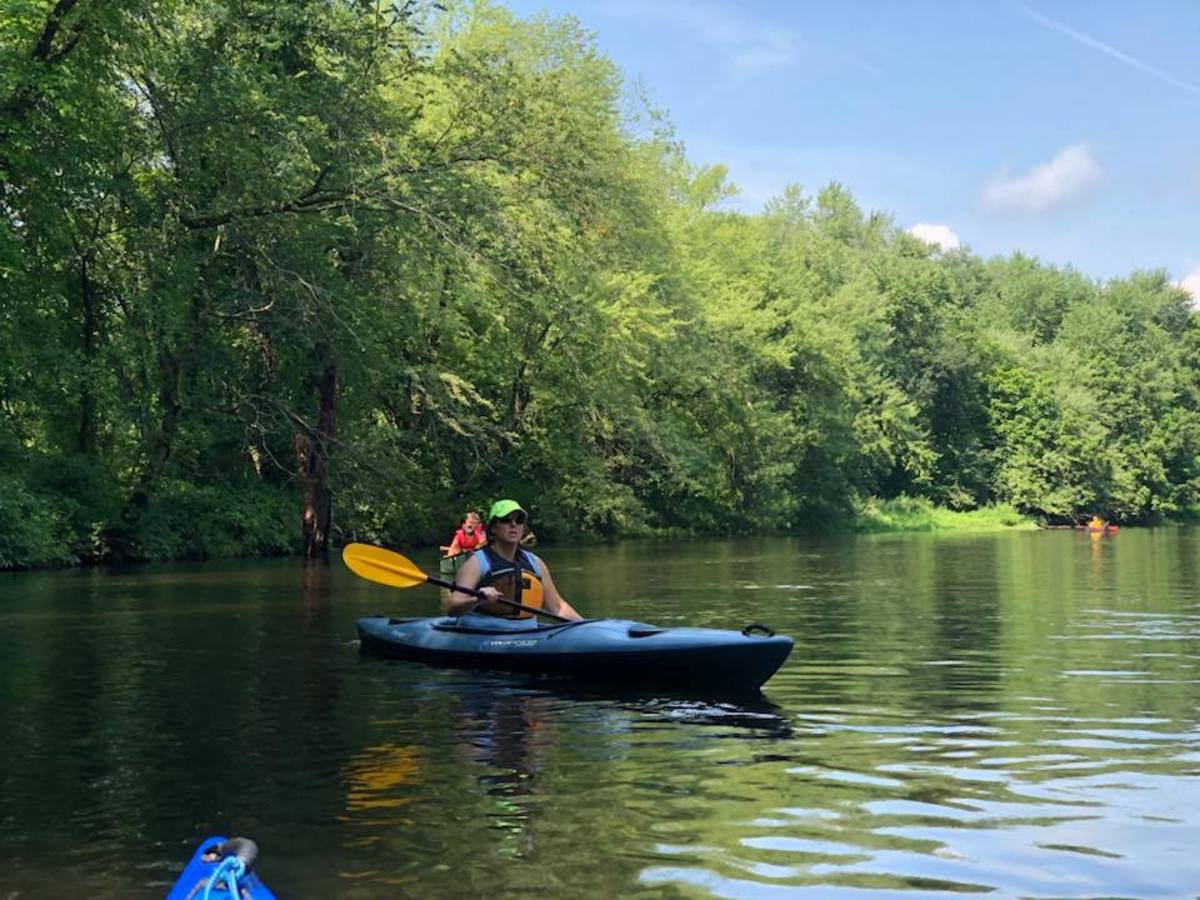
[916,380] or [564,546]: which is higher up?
[916,380]

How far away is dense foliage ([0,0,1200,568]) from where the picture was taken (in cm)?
2056

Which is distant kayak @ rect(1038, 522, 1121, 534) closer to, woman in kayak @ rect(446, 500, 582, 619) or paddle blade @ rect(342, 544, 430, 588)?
paddle blade @ rect(342, 544, 430, 588)

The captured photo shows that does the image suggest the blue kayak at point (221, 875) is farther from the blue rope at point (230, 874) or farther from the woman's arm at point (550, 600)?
the woman's arm at point (550, 600)

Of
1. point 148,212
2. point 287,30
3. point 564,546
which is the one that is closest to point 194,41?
point 287,30

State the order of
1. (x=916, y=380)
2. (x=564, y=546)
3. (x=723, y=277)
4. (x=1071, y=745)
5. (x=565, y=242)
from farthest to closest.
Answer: (x=916, y=380), (x=723, y=277), (x=564, y=546), (x=565, y=242), (x=1071, y=745)

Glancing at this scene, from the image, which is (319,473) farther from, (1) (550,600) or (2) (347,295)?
(1) (550,600)

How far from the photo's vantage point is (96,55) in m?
19.5

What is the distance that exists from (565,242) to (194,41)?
24.8 feet

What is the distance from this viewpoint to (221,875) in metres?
3.72

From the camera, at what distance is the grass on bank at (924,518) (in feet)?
168

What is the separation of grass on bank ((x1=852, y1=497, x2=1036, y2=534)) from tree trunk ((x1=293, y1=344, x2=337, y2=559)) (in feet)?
84.1

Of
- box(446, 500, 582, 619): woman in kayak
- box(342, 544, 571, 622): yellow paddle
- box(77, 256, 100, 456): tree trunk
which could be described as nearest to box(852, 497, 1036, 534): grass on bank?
box(77, 256, 100, 456): tree trunk

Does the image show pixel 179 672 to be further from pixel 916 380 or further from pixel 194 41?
pixel 916 380

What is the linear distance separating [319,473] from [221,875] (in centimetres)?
2336
